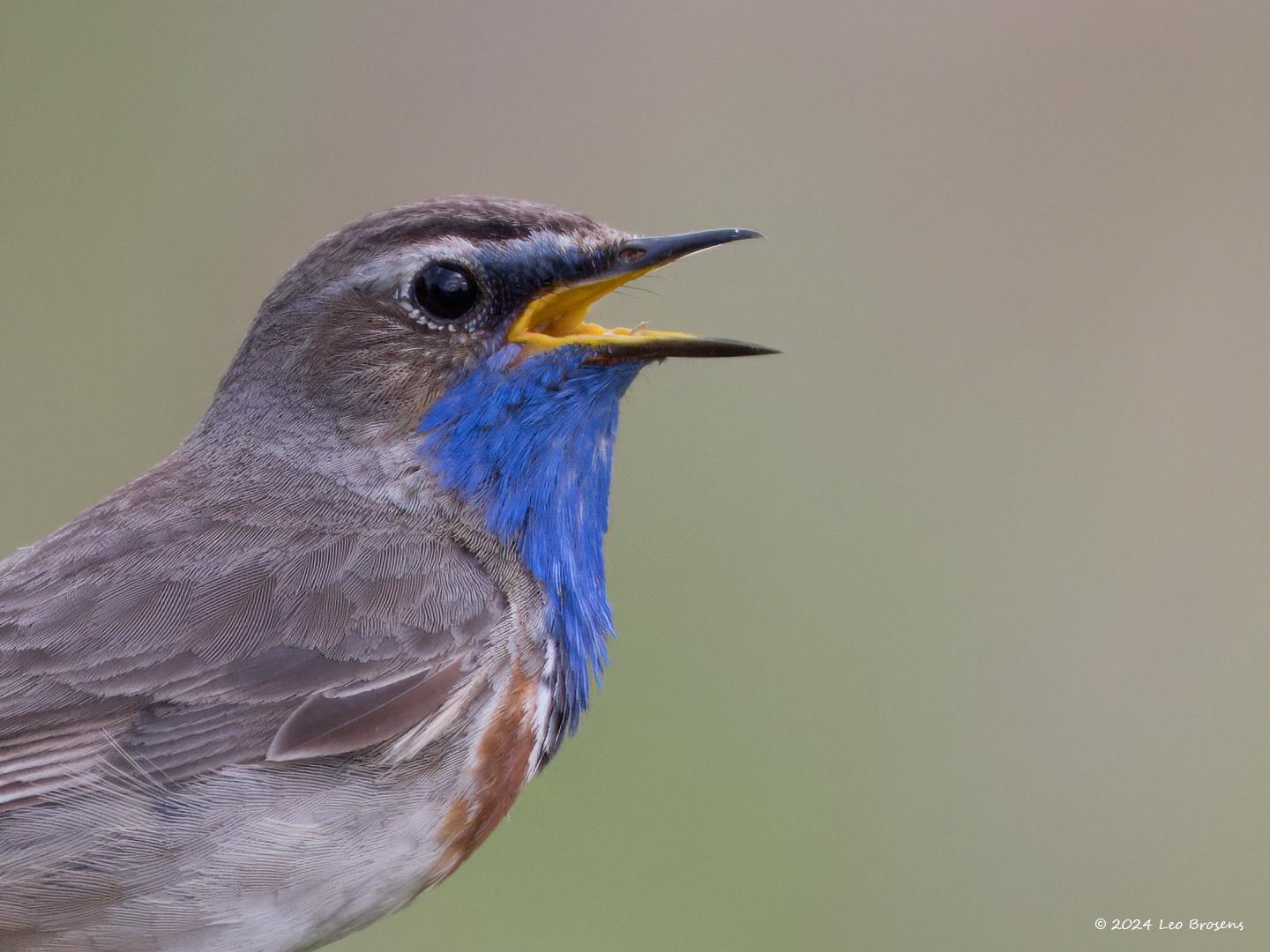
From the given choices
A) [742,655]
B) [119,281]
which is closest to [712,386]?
[742,655]

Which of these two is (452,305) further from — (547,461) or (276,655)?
(276,655)

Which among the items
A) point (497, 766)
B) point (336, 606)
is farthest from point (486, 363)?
point (497, 766)

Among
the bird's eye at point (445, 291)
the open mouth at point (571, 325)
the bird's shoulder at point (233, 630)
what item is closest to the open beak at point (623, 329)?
the open mouth at point (571, 325)

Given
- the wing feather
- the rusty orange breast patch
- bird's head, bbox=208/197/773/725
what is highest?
bird's head, bbox=208/197/773/725

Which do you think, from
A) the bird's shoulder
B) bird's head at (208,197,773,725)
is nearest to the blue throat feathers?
bird's head at (208,197,773,725)

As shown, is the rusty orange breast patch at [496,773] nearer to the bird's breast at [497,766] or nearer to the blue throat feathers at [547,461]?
the bird's breast at [497,766]

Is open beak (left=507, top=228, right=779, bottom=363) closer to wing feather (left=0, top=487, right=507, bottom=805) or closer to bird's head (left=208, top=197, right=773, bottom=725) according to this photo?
bird's head (left=208, top=197, right=773, bottom=725)

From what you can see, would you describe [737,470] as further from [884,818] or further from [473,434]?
[473,434]

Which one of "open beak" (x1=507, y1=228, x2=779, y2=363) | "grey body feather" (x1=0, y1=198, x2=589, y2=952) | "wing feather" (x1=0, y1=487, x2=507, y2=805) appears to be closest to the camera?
"grey body feather" (x1=0, y1=198, x2=589, y2=952)
